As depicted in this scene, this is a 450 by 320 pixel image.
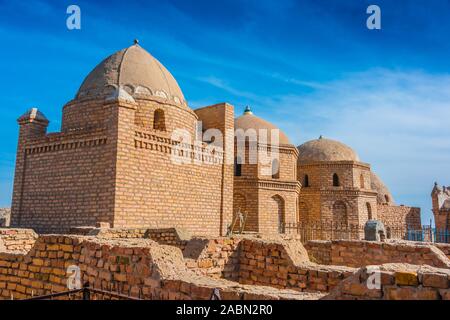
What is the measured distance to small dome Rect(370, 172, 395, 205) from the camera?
32.6 metres

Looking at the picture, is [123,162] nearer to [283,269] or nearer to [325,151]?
[283,269]

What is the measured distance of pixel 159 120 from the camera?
47.4ft

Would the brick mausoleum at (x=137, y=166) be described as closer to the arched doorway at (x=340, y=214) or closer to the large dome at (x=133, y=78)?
the large dome at (x=133, y=78)

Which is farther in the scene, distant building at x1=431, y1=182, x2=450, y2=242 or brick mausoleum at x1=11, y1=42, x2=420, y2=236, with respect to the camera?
distant building at x1=431, y1=182, x2=450, y2=242

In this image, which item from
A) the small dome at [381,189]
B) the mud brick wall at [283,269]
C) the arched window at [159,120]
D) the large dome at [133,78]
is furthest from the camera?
the small dome at [381,189]

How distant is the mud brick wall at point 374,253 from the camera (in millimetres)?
7537

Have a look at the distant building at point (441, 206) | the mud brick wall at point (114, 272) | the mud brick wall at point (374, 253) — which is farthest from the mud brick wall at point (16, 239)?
the distant building at point (441, 206)

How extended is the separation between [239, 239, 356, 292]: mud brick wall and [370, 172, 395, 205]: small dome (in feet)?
91.1

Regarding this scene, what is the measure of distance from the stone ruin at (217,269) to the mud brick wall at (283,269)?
0.01 metres

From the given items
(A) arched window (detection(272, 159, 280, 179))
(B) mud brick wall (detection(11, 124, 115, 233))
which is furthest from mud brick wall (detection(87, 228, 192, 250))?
(A) arched window (detection(272, 159, 280, 179))

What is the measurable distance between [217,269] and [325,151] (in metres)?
19.2

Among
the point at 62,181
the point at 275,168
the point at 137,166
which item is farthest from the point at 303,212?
the point at 62,181

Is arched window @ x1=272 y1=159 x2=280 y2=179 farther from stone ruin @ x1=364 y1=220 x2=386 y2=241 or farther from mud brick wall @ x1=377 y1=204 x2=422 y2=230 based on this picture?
mud brick wall @ x1=377 y1=204 x2=422 y2=230

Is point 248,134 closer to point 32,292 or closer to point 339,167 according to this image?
point 339,167
